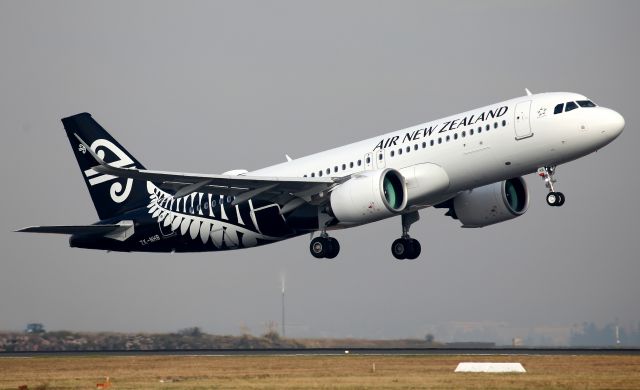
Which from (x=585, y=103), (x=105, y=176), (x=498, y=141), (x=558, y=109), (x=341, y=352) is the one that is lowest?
(x=341, y=352)

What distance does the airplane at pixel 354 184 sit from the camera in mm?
47969

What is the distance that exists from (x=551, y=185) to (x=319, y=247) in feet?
36.2

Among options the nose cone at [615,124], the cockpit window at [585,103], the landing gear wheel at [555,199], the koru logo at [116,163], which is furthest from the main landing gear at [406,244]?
the koru logo at [116,163]

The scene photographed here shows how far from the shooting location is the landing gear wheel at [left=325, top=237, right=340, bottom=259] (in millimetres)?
54094

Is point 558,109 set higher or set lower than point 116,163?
lower

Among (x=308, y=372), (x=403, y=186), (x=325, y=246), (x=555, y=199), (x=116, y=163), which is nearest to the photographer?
(x=308, y=372)

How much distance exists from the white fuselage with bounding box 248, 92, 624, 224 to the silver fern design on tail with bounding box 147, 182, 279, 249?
23.7ft

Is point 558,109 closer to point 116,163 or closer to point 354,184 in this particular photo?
point 354,184

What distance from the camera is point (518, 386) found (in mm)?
35906

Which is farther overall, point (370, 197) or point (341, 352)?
point (341, 352)

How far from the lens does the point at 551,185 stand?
49.6 m

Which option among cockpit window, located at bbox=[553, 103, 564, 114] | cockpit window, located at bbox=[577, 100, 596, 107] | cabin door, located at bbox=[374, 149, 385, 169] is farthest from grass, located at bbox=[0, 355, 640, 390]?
cockpit window, located at bbox=[577, 100, 596, 107]

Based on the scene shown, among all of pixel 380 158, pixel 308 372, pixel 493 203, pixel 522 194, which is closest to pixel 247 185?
pixel 380 158

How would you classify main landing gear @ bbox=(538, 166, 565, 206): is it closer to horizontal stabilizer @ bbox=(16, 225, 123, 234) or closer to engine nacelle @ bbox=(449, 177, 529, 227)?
engine nacelle @ bbox=(449, 177, 529, 227)
